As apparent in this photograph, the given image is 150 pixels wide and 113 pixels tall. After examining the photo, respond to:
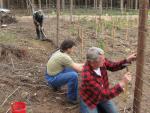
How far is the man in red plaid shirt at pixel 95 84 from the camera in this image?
385 centimetres

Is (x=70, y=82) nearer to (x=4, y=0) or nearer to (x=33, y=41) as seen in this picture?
(x=33, y=41)

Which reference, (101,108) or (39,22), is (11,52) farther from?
(101,108)

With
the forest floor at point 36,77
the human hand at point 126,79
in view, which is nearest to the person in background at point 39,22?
the forest floor at point 36,77

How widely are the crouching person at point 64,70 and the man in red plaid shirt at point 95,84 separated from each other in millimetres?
1014

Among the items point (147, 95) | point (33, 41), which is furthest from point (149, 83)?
point (33, 41)

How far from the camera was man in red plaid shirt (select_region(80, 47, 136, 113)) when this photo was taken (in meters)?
3.85

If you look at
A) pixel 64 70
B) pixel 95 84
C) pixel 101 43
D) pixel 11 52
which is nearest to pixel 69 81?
pixel 64 70

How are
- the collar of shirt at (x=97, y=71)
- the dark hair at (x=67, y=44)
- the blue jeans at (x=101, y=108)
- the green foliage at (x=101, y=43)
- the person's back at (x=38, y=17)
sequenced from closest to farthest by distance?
the collar of shirt at (x=97, y=71) < the blue jeans at (x=101, y=108) < the dark hair at (x=67, y=44) < the green foliage at (x=101, y=43) < the person's back at (x=38, y=17)

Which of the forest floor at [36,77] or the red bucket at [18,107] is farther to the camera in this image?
the forest floor at [36,77]

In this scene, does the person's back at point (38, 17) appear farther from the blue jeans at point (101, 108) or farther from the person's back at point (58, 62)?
the blue jeans at point (101, 108)

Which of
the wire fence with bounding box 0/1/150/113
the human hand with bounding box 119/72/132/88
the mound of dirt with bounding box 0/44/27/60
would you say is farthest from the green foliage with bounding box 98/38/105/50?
the human hand with bounding box 119/72/132/88

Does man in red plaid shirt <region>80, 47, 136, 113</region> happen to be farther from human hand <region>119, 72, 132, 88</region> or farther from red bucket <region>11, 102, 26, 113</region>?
red bucket <region>11, 102, 26, 113</region>

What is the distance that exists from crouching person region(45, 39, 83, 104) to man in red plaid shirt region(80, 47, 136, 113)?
39.9 inches

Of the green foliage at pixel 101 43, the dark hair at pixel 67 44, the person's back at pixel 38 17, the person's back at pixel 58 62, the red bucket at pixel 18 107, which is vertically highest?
the person's back at pixel 38 17
